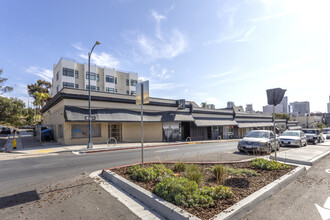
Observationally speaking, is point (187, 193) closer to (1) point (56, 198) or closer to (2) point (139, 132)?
(1) point (56, 198)

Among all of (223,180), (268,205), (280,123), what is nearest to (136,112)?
(223,180)

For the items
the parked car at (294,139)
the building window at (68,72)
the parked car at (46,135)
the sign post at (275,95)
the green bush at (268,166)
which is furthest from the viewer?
the building window at (68,72)

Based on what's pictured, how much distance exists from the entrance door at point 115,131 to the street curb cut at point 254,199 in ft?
59.4

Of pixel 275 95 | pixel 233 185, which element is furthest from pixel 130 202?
pixel 275 95

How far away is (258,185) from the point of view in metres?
4.94

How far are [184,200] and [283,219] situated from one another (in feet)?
6.50

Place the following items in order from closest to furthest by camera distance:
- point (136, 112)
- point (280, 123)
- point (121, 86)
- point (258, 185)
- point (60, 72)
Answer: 1. point (258, 185)
2. point (136, 112)
3. point (60, 72)
4. point (121, 86)
5. point (280, 123)

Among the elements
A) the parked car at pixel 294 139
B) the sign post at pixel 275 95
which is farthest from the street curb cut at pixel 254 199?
the parked car at pixel 294 139

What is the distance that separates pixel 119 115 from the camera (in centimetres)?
1983

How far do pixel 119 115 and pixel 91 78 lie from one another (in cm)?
2429

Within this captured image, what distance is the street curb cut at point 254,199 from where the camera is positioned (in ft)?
10.9

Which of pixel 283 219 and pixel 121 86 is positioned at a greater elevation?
pixel 121 86

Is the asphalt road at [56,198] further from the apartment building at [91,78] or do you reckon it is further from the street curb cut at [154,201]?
the apartment building at [91,78]

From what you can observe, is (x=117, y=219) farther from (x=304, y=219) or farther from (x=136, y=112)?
(x=136, y=112)
